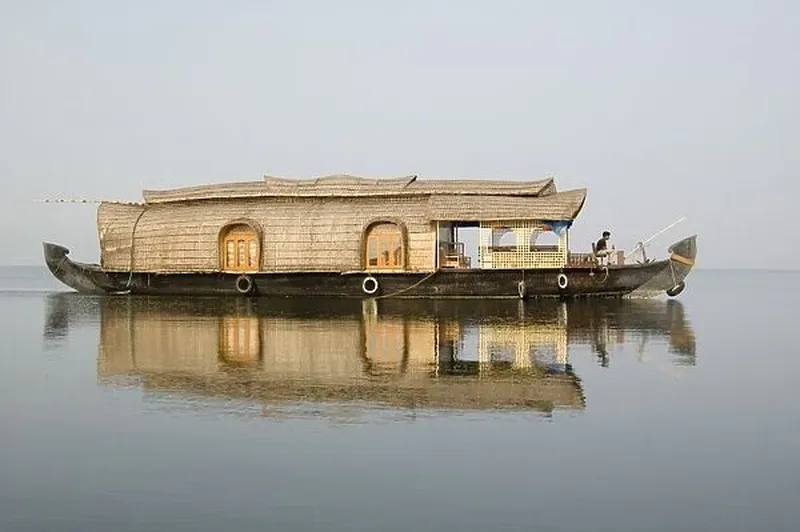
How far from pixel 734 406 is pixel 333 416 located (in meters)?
3.51

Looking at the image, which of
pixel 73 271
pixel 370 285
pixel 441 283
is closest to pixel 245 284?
pixel 370 285

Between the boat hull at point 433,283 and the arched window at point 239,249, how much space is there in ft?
1.22

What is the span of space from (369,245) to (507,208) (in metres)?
3.71

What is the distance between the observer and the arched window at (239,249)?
21.7 meters

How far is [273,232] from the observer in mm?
21281

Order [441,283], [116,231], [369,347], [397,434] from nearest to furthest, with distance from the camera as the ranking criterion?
[397,434] < [369,347] < [441,283] < [116,231]

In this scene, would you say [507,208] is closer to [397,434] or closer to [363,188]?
[363,188]

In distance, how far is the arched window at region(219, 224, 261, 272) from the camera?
71.2 ft

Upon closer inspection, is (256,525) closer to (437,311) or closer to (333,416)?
(333,416)

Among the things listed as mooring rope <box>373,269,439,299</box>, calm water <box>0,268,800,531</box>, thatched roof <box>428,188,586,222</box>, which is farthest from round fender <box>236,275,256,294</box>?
calm water <box>0,268,800,531</box>

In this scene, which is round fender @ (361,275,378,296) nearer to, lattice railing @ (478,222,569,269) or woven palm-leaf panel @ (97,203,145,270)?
lattice railing @ (478,222,569,269)

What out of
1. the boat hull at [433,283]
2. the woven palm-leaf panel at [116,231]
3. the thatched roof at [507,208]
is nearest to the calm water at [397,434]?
the boat hull at [433,283]

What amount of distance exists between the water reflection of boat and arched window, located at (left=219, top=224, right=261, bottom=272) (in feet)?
9.55

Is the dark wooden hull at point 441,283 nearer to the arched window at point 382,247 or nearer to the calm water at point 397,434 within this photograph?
the arched window at point 382,247
